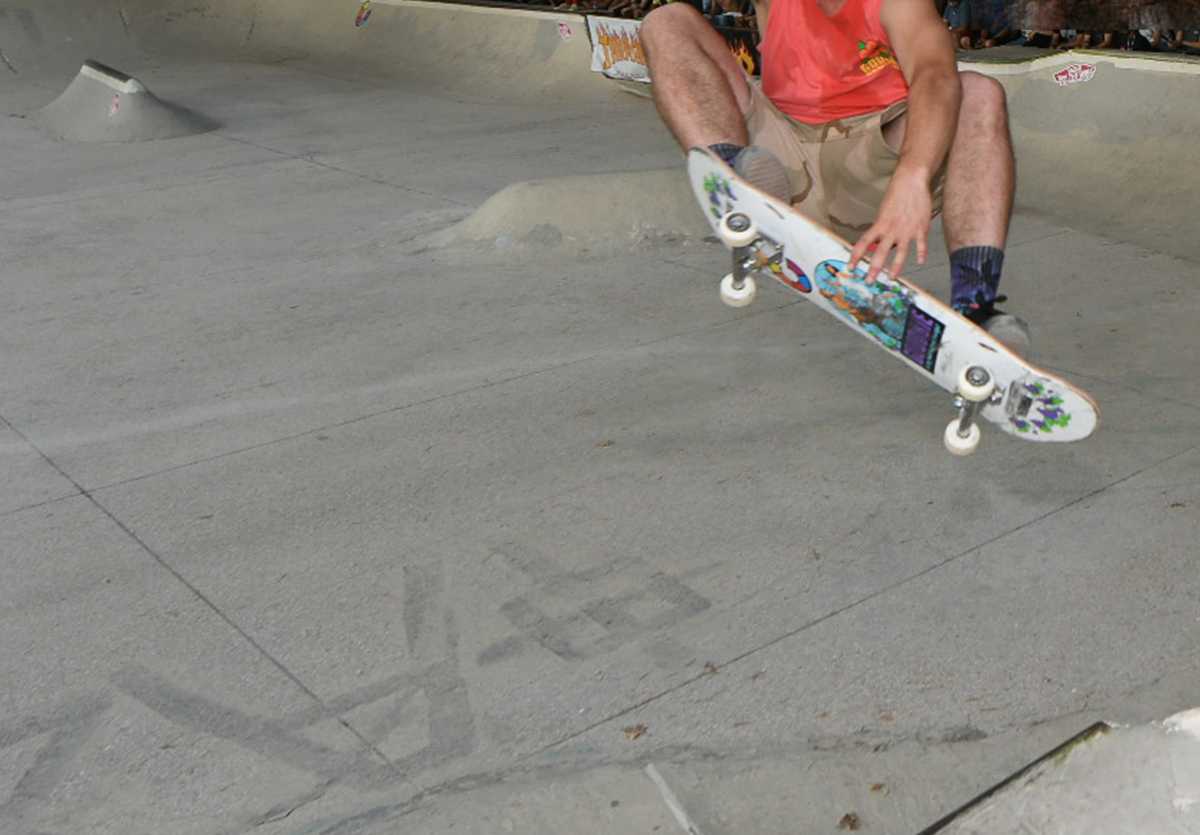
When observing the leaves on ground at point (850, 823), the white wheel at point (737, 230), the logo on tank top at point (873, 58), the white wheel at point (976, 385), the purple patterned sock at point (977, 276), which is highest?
the logo on tank top at point (873, 58)

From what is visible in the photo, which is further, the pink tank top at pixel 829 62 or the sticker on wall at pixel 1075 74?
the sticker on wall at pixel 1075 74

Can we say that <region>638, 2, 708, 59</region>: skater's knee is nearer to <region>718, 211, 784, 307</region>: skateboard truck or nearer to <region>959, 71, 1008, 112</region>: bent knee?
<region>718, 211, 784, 307</region>: skateboard truck

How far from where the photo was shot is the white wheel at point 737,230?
11.8 feet

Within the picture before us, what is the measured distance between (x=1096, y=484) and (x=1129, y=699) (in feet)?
3.24

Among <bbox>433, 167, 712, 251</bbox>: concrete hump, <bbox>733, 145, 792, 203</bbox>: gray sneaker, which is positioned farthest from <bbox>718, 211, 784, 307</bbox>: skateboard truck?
<bbox>433, 167, 712, 251</bbox>: concrete hump

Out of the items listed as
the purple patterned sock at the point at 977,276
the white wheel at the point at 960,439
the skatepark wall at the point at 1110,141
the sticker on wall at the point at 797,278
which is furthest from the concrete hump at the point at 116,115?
the white wheel at the point at 960,439

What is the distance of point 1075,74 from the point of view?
6699 mm

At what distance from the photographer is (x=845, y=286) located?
3512 mm

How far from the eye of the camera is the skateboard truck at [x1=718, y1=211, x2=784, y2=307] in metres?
3.61

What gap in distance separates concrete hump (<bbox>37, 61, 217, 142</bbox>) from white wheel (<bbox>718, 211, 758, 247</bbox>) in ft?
20.5

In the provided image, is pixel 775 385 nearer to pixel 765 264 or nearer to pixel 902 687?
pixel 765 264

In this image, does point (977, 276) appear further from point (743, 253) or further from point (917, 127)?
point (743, 253)

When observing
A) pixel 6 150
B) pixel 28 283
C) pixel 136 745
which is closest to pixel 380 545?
pixel 136 745

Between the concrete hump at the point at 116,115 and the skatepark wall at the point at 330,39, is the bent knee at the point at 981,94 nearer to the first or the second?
the skatepark wall at the point at 330,39
